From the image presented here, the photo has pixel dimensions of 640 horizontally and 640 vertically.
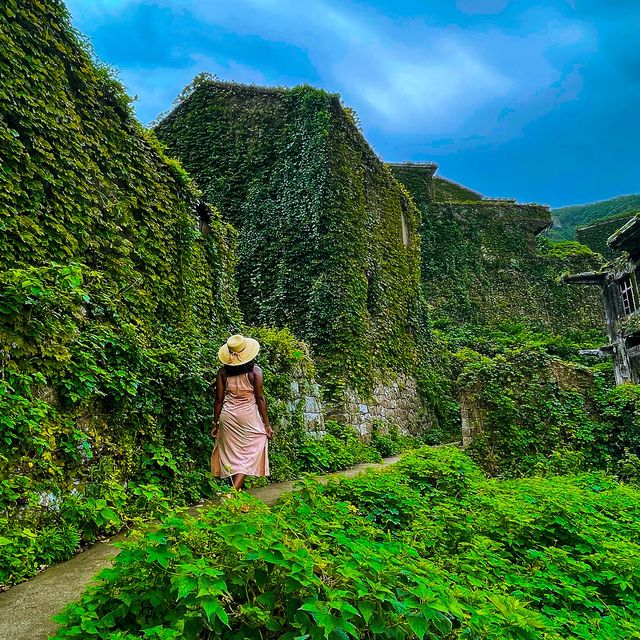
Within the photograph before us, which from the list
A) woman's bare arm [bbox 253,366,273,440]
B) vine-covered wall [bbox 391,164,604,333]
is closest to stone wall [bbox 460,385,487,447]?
woman's bare arm [bbox 253,366,273,440]

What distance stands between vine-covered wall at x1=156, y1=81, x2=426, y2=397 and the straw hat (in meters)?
6.61

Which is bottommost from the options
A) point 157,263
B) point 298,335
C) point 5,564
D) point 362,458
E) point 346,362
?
point 362,458

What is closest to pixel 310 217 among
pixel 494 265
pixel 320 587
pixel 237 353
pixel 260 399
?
pixel 237 353

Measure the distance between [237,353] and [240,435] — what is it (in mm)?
951

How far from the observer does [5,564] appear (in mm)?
3406

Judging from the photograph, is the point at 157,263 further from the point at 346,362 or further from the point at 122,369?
the point at 346,362

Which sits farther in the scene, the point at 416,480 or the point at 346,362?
the point at 346,362

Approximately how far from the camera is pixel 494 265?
102ft

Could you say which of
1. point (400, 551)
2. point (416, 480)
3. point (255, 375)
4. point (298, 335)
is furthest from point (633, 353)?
point (400, 551)

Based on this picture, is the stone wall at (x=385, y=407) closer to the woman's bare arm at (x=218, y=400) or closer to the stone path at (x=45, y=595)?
the woman's bare arm at (x=218, y=400)

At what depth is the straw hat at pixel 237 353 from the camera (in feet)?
19.1

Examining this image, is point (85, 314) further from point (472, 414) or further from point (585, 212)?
point (585, 212)

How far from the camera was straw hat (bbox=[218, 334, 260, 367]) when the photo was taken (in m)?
5.82

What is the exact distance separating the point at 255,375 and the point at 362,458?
5.85m
